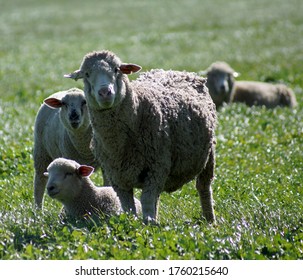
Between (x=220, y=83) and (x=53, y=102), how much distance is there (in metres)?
8.33

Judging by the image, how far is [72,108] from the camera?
389 inches

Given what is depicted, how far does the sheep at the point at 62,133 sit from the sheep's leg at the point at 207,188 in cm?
162

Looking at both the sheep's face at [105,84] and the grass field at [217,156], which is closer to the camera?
the grass field at [217,156]

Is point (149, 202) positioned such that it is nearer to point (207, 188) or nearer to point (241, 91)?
point (207, 188)

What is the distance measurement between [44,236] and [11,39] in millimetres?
30046

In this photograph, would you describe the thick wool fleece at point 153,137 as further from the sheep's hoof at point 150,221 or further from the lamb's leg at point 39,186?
the lamb's leg at point 39,186

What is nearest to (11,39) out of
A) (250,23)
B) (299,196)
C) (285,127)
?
(250,23)

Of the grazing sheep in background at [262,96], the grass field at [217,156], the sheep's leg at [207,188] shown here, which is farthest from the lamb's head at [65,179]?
the grazing sheep in background at [262,96]

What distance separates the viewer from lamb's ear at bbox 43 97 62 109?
9820mm

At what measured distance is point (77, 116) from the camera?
9.84m

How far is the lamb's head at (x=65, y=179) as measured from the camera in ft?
27.3

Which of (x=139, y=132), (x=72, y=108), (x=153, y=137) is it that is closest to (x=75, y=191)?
(x=139, y=132)
